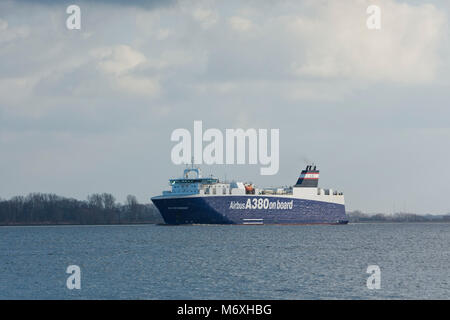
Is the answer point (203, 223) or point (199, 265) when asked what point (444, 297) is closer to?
point (199, 265)

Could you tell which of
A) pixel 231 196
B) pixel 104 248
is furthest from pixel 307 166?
pixel 104 248

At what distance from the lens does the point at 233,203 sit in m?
102

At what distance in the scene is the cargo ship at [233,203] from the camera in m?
101

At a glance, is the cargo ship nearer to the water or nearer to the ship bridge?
the ship bridge

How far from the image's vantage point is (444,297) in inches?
1212

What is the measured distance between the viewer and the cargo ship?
331 feet

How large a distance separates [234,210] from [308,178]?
1680 centimetres

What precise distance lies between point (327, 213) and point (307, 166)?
793 centimetres

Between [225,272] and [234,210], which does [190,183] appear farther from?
[225,272]

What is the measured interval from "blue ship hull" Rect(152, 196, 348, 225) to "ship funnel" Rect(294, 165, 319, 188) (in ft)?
9.85
